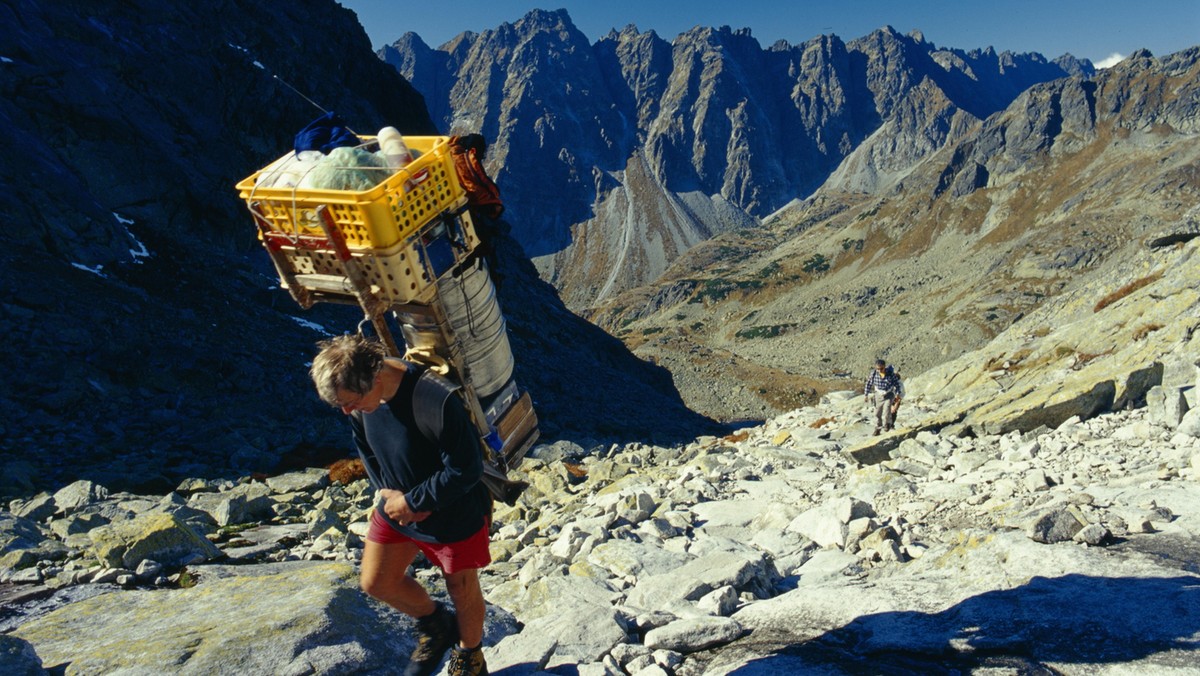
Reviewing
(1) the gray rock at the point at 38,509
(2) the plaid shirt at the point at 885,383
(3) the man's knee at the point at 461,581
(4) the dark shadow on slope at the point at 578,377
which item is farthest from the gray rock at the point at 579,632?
(4) the dark shadow on slope at the point at 578,377

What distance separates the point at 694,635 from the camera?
5.20m

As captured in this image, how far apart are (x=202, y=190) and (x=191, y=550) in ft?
119

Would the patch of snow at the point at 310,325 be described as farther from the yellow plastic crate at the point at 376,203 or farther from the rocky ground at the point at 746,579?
the yellow plastic crate at the point at 376,203

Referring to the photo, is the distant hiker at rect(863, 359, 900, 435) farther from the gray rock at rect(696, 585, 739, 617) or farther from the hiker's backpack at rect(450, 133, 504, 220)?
the hiker's backpack at rect(450, 133, 504, 220)

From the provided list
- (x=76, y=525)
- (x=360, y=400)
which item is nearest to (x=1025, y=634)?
(x=360, y=400)

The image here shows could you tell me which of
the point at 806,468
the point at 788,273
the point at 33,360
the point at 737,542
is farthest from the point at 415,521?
the point at 788,273

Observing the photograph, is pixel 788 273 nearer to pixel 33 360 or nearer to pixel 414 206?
pixel 33 360

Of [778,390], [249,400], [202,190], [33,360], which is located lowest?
[778,390]

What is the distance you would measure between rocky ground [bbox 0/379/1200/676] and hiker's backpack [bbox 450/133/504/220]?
3365 mm

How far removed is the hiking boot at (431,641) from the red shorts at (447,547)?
642mm

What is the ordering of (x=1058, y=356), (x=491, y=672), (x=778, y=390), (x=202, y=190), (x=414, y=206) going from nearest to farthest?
(x=414, y=206) → (x=491, y=672) → (x=1058, y=356) → (x=202, y=190) → (x=778, y=390)

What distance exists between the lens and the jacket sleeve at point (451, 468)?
413cm

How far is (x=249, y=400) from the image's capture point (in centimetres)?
2459

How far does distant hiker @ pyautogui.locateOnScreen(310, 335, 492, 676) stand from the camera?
3955 millimetres
